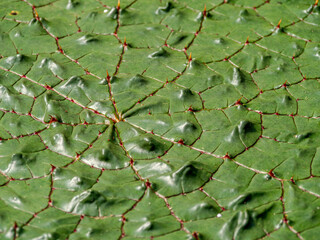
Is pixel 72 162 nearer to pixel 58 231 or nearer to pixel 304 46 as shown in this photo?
pixel 58 231

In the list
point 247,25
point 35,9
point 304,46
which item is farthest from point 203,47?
point 35,9

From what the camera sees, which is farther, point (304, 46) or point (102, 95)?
point (304, 46)

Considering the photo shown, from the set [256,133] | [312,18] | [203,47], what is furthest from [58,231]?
[312,18]

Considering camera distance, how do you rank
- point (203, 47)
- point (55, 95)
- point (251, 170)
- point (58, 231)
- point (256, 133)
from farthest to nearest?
point (203, 47) → point (55, 95) → point (256, 133) → point (251, 170) → point (58, 231)

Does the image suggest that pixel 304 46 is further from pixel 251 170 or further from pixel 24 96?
pixel 24 96

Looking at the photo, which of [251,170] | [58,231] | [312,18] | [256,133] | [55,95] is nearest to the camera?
[58,231]

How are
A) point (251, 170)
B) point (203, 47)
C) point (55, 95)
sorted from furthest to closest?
point (203, 47), point (55, 95), point (251, 170)
